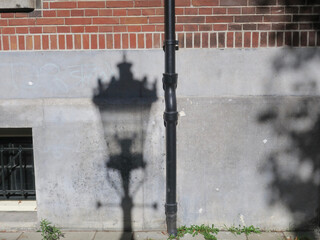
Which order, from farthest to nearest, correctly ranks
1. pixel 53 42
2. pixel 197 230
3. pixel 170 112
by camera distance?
pixel 197 230
pixel 53 42
pixel 170 112

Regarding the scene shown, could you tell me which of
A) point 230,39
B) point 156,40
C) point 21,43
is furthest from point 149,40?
point 21,43

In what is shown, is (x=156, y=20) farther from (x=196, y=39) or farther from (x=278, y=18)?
(x=278, y=18)

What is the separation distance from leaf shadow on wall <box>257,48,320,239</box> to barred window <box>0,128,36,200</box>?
2.99m

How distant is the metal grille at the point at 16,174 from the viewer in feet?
16.8

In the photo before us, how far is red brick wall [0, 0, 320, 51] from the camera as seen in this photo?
4.41 meters

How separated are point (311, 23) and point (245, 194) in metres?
2.12

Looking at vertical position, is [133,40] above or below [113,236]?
above

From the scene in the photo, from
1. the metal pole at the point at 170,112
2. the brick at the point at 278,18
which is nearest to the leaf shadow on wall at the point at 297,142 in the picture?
the brick at the point at 278,18

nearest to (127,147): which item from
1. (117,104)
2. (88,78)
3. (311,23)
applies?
(117,104)

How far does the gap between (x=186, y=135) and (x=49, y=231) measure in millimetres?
1990

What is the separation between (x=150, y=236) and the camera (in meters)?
4.62

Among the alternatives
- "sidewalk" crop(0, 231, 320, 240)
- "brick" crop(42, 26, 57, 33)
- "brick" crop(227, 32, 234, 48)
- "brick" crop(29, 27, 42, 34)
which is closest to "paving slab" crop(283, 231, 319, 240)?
"sidewalk" crop(0, 231, 320, 240)

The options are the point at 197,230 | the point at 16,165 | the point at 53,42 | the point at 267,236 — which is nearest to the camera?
the point at 53,42

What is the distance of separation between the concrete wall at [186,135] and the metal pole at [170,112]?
4.7 inches
